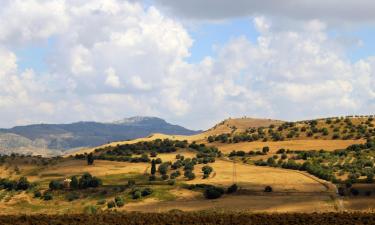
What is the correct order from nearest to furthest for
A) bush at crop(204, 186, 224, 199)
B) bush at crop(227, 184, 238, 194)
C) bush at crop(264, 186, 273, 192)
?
1. bush at crop(204, 186, 224, 199)
2. bush at crop(264, 186, 273, 192)
3. bush at crop(227, 184, 238, 194)

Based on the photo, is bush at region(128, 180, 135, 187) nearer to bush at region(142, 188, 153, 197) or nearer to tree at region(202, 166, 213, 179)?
bush at region(142, 188, 153, 197)

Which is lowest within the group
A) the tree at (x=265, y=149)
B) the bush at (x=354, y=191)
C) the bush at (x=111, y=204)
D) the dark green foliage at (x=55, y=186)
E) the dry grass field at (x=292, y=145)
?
the bush at (x=111, y=204)

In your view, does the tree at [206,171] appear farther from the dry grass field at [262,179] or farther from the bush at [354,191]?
the bush at [354,191]

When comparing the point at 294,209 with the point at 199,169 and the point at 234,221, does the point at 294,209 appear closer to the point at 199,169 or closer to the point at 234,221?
the point at 234,221

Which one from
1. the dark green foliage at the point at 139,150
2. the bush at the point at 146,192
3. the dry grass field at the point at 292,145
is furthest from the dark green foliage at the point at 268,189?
the dark green foliage at the point at 139,150

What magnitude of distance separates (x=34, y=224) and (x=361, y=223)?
2623 cm

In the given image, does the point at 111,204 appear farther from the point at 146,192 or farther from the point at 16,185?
the point at 16,185

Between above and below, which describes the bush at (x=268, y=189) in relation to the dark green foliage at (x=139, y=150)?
below

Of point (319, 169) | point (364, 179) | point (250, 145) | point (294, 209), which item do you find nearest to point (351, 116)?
point (250, 145)

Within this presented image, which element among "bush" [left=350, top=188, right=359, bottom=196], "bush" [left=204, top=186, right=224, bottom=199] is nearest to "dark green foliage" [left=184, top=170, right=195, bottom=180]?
"bush" [left=204, top=186, right=224, bottom=199]

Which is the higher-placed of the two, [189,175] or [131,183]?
[189,175]

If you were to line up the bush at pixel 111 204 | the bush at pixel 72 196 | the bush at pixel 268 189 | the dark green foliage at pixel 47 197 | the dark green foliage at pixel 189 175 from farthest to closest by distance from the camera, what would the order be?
the dark green foliage at pixel 189 175 < the dark green foliage at pixel 47 197 < the bush at pixel 72 196 < the bush at pixel 268 189 < the bush at pixel 111 204

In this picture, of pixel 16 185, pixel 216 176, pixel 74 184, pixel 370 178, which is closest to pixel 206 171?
pixel 216 176

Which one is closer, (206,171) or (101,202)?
(101,202)
